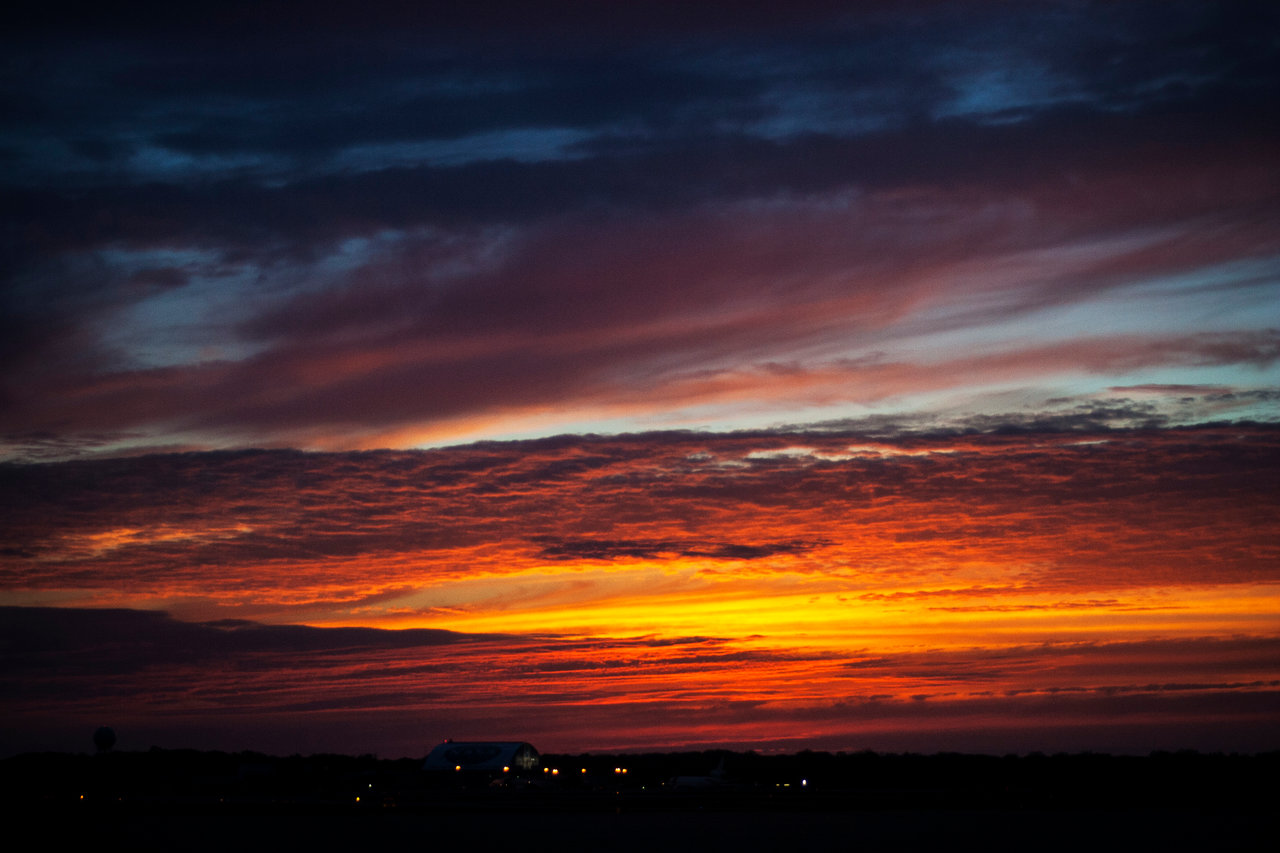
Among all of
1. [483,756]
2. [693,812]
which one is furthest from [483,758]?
[693,812]

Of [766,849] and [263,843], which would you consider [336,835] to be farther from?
[766,849]

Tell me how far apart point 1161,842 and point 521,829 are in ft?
93.1

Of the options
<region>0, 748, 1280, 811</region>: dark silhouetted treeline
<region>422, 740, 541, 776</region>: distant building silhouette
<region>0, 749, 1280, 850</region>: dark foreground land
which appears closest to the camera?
<region>0, 749, 1280, 850</region>: dark foreground land

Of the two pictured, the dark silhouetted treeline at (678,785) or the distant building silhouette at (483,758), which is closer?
the dark silhouetted treeline at (678,785)

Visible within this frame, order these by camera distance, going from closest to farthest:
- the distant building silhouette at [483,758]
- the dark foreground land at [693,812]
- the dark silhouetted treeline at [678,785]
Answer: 1. the dark foreground land at [693,812]
2. the dark silhouetted treeline at [678,785]
3. the distant building silhouette at [483,758]

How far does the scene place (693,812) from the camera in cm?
6575

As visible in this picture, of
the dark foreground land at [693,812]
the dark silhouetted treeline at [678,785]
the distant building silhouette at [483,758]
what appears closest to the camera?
the dark foreground land at [693,812]

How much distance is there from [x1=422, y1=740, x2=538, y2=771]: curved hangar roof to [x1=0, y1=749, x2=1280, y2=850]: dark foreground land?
1777 mm

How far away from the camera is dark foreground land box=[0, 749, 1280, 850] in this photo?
4666 cm

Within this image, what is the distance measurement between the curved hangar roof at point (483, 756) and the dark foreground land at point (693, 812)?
70.0 inches

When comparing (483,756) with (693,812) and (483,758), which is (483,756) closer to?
(483,758)

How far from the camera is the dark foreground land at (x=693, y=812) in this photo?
46.7 m

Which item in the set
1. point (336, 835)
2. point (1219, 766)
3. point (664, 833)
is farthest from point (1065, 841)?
point (1219, 766)

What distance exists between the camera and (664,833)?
166ft
